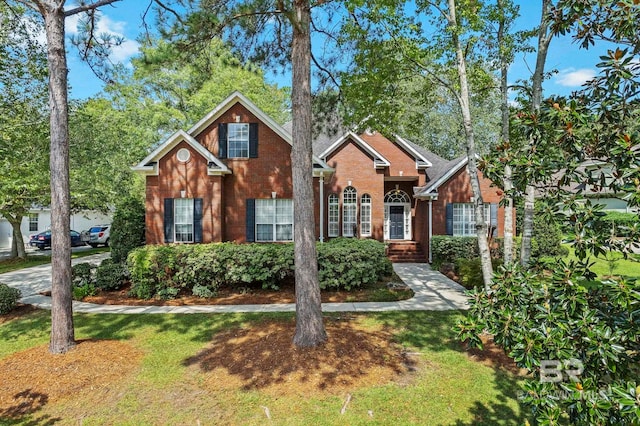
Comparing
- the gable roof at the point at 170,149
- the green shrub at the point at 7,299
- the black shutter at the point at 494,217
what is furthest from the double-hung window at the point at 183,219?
the black shutter at the point at 494,217

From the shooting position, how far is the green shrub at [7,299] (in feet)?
31.1

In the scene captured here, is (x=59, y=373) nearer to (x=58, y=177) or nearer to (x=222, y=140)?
(x=58, y=177)

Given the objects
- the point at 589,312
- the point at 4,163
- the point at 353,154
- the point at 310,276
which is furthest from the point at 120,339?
the point at 353,154

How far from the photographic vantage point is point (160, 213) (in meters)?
14.3

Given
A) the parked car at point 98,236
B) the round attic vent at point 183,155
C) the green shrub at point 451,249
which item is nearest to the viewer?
the round attic vent at point 183,155

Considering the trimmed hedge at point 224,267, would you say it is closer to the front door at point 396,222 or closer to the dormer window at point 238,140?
the dormer window at point 238,140

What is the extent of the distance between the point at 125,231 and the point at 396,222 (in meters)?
14.4

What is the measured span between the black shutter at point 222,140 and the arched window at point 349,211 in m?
6.66

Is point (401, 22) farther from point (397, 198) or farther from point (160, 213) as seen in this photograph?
point (397, 198)

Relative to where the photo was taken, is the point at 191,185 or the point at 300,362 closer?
the point at 300,362

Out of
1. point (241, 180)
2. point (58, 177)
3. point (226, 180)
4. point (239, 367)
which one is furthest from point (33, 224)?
point (239, 367)

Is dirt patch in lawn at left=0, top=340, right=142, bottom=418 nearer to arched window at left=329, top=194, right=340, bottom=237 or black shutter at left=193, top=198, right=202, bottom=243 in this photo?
black shutter at left=193, top=198, right=202, bottom=243

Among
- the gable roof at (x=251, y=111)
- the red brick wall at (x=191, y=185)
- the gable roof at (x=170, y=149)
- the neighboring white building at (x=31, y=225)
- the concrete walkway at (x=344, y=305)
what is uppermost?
the gable roof at (x=251, y=111)

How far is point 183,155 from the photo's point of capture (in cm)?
1412
